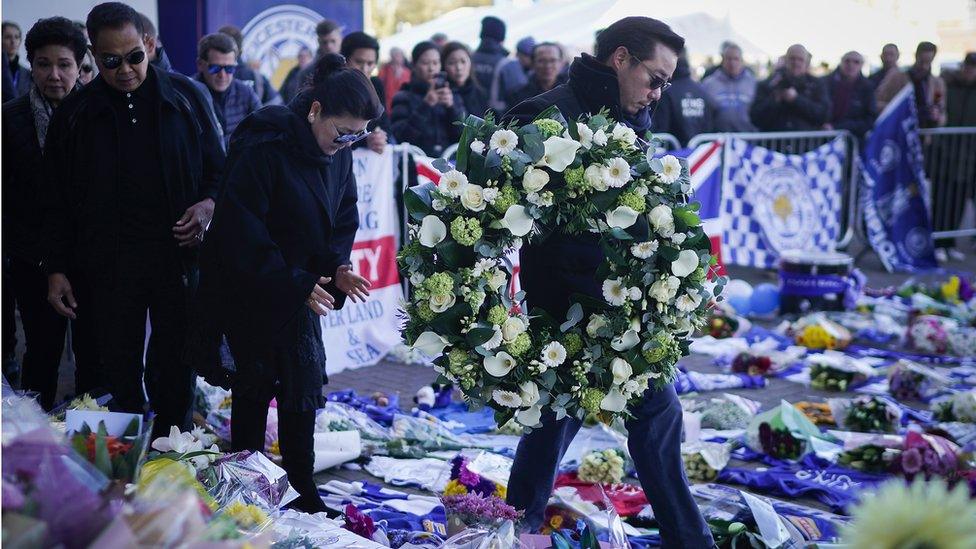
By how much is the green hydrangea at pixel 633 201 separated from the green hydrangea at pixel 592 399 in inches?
24.1

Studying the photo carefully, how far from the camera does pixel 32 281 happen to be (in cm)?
530

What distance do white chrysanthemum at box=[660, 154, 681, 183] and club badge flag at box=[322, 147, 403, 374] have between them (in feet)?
14.0

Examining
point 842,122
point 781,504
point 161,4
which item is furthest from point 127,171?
point 842,122

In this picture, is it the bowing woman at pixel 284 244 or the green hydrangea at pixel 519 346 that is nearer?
the green hydrangea at pixel 519 346

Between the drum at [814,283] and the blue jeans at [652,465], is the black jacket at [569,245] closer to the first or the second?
the blue jeans at [652,465]

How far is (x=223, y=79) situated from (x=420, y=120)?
2214mm

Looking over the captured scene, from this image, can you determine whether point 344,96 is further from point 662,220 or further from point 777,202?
point 777,202

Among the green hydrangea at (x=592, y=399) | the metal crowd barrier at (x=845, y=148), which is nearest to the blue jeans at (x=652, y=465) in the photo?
the green hydrangea at (x=592, y=399)

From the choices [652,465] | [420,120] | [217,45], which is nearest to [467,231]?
[652,465]

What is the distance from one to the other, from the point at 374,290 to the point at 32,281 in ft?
9.89

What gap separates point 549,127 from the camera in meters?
3.54

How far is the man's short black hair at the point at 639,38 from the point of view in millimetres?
3822

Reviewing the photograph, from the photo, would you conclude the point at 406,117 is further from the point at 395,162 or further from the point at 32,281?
the point at 32,281

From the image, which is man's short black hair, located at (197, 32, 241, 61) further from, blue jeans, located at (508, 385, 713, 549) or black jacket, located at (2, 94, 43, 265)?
blue jeans, located at (508, 385, 713, 549)
